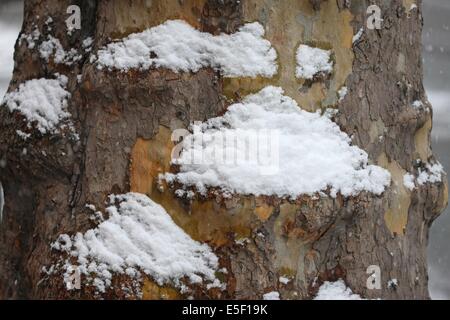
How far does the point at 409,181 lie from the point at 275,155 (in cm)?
47

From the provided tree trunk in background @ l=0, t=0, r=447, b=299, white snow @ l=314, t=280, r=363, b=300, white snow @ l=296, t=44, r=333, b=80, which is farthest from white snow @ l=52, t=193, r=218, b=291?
white snow @ l=296, t=44, r=333, b=80

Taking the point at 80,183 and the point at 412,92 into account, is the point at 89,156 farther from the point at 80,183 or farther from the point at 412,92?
the point at 412,92

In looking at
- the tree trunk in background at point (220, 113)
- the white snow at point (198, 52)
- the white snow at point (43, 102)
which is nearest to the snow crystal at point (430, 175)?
the tree trunk in background at point (220, 113)

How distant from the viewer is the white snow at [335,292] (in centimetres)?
209

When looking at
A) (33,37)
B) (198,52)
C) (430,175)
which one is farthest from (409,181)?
(33,37)

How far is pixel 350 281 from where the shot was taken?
83.4 inches

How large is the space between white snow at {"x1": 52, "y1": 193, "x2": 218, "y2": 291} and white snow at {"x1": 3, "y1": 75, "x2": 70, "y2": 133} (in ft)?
1.09

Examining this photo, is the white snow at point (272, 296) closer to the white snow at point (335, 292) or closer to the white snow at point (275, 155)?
the white snow at point (335, 292)

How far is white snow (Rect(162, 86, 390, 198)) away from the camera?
2.00m

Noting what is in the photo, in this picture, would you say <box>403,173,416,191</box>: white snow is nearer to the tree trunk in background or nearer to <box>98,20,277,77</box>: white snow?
the tree trunk in background

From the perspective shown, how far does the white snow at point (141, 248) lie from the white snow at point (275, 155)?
121 mm

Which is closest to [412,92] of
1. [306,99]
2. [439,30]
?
[306,99]

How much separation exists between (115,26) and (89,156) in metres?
0.36
